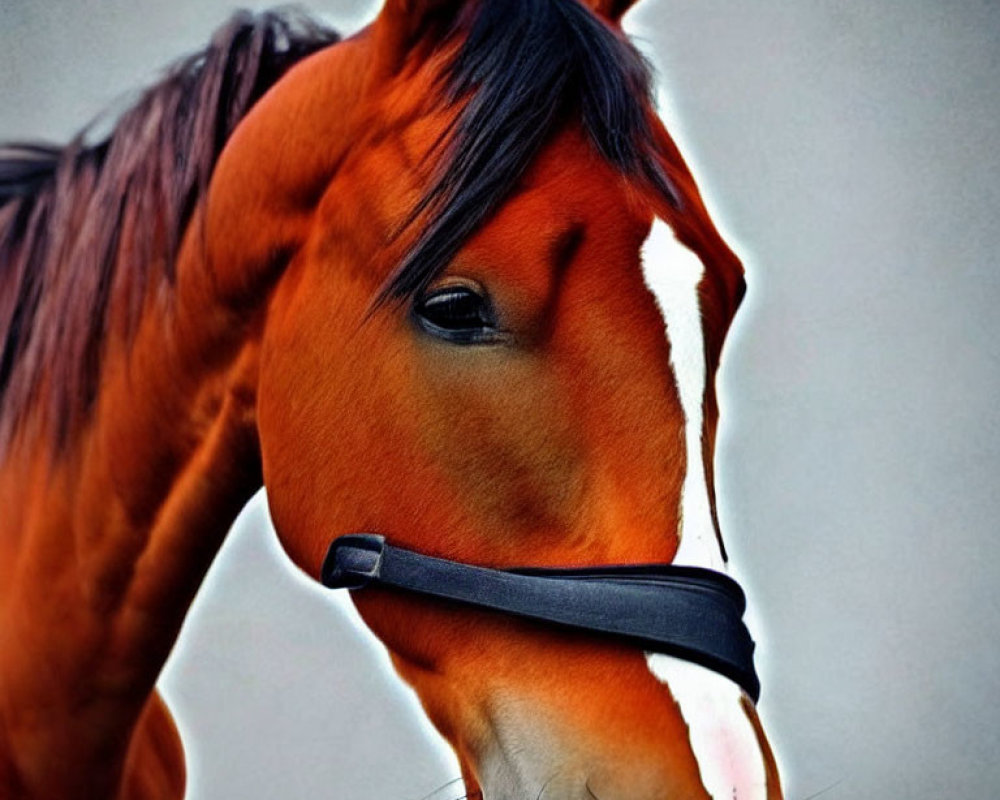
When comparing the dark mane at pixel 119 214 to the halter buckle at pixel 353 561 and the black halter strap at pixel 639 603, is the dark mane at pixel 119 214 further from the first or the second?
the black halter strap at pixel 639 603

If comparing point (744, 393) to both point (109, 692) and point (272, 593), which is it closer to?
point (272, 593)

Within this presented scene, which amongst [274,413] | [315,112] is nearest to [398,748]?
[274,413]

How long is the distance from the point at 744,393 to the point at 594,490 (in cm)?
130

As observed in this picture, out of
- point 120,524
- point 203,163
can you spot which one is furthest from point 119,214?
point 120,524

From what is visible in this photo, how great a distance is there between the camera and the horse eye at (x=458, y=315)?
2.23ft

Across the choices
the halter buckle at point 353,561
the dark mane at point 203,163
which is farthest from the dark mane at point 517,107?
the halter buckle at point 353,561

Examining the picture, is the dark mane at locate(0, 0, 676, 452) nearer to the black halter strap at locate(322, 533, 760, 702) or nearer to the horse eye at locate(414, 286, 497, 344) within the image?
the horse eye at locate(414, 286, 497, 344)

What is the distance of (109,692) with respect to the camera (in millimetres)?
903

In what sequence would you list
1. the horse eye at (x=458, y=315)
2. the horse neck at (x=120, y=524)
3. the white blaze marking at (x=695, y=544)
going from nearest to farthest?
1. the white blaze marking at (x=695, y=544)
2. the horse eye at (x=458, y=315)
3. the horse neck at (x=120, y=524)

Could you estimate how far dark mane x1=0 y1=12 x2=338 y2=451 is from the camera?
2.82 ft

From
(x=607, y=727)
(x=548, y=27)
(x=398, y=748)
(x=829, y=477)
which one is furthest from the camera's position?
(x=829, y=477)

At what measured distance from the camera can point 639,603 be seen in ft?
1.99

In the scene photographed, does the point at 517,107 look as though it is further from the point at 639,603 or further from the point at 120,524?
the point at 120,524

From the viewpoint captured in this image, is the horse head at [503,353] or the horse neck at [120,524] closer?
the horse head at [503,353]
